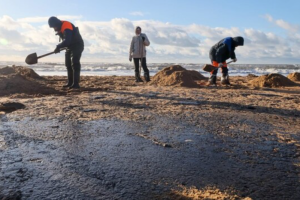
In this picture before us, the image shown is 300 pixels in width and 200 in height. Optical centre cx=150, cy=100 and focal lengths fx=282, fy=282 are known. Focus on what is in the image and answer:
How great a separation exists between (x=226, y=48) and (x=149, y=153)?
18.8 ft

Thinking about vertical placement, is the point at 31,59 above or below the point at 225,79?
above

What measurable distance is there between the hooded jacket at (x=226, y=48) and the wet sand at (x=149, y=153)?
11.1 ft

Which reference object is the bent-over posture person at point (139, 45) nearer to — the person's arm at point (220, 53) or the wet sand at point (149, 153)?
the person's arm at point (220, 53)

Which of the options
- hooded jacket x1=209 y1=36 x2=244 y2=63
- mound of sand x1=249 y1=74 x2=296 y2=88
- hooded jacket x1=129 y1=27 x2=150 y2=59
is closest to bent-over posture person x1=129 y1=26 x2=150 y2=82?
hooded jacket x1=129 y1=27 x2=150 y2=59

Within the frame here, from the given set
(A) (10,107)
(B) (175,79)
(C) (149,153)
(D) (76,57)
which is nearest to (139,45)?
(B) (175,79)

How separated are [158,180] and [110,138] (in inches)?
41.0

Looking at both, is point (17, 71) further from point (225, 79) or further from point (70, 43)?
point (225, 79)

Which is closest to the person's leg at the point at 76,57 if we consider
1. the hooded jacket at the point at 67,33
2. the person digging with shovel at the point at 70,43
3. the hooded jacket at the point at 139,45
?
the person digging with shovel at the point at 70,43

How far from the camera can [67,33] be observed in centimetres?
613

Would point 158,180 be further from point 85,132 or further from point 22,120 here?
point 22,120

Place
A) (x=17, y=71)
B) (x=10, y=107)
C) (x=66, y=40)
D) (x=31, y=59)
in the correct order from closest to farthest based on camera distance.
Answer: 1. (x=10, y=107)
2. (x=66, y=40)
3. (x=31, y=59)
4. (x=17, y=71)

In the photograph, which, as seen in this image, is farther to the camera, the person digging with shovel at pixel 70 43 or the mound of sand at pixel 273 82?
the mound of sand at pixel 273 82

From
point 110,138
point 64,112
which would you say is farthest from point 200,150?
point 64,112

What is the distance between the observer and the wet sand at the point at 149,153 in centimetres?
168
